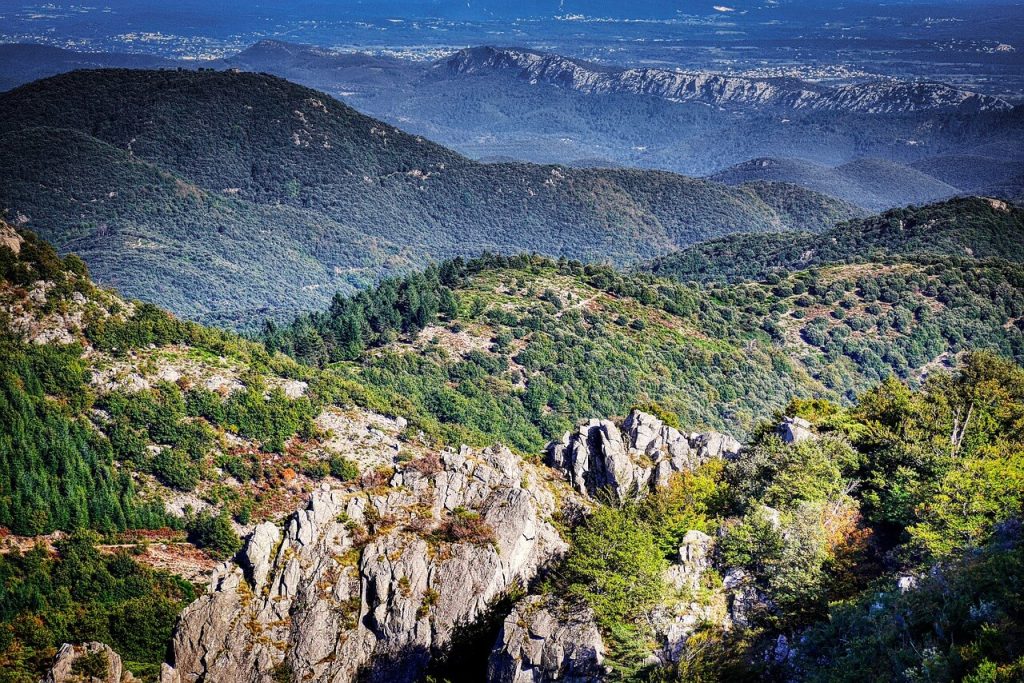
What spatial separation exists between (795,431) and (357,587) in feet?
84.2

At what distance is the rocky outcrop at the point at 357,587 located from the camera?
39562mm

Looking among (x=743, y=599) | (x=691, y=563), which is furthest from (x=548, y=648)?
(x=743, y=599)

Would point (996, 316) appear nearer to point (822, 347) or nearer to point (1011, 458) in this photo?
point (822, 347)

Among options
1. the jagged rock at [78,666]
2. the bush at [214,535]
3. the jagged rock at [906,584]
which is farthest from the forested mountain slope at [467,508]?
the jagged rock at [78,666]

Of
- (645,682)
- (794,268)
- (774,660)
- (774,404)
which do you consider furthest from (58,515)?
(794,268)

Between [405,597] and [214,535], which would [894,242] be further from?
[405,597]

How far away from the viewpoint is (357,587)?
41.3m

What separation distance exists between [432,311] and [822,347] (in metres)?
56.8

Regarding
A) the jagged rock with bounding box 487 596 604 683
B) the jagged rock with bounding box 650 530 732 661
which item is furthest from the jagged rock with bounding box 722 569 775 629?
the jagged rock with bounding box 487 596 604 683

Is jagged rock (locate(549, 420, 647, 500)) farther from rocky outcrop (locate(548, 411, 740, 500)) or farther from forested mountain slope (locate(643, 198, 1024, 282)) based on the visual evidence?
forested mountain slope (locate(643, 198, 1024, 282))

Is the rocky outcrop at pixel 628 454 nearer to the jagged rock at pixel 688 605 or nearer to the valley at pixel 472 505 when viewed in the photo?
the valley at pixel 472 505

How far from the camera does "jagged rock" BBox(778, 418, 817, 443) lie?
49531mm

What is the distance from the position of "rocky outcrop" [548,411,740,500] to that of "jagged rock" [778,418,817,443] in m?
4.34

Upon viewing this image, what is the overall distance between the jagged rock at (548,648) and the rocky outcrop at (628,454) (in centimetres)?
1437
